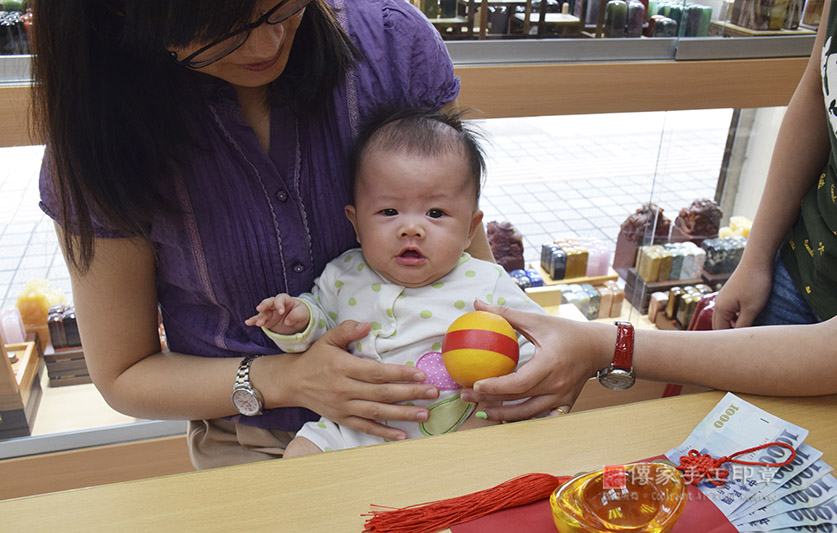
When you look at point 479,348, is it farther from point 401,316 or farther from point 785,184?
point 785,184

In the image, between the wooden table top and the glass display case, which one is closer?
the wooden table top

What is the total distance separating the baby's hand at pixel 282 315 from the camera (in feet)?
3.63

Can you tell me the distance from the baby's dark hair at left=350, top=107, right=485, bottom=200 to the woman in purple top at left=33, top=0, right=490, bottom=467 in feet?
0.10

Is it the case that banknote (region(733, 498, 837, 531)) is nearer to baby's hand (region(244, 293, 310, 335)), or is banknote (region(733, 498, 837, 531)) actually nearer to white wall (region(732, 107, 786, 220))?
baby's hand (region(244, 293, 310, 335))

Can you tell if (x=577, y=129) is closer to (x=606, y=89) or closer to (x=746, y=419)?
(x=606, y=89)

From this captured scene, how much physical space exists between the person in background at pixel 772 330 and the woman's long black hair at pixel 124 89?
644mm

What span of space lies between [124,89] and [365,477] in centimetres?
74

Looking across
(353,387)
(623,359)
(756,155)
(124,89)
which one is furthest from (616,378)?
(756,155)

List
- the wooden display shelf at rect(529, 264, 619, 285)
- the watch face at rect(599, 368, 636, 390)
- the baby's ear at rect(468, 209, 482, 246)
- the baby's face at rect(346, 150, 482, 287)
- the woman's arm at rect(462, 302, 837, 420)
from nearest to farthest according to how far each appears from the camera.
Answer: the woman's arm at rect(462, 302, 837, 420), the watch face at rect(599, 368, 636, 390), the baby's face at rect(346, 150, 482, 287), the baby's ear at rect(468, 209, 482, 246), the wooden display shelf at rect(529, 264, 619, 285)

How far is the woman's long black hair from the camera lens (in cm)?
88

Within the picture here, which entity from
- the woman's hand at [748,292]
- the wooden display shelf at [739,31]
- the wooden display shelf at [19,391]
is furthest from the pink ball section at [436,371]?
the wooden display shelf at [739,31]

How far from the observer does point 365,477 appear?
932mm

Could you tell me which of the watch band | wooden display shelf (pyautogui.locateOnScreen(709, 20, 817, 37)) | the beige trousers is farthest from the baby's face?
wooden display shelf (pyautogui.locateOnScreen(709, 20, 817, 37))

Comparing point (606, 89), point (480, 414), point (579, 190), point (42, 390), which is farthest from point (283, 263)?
point (579, 190)
